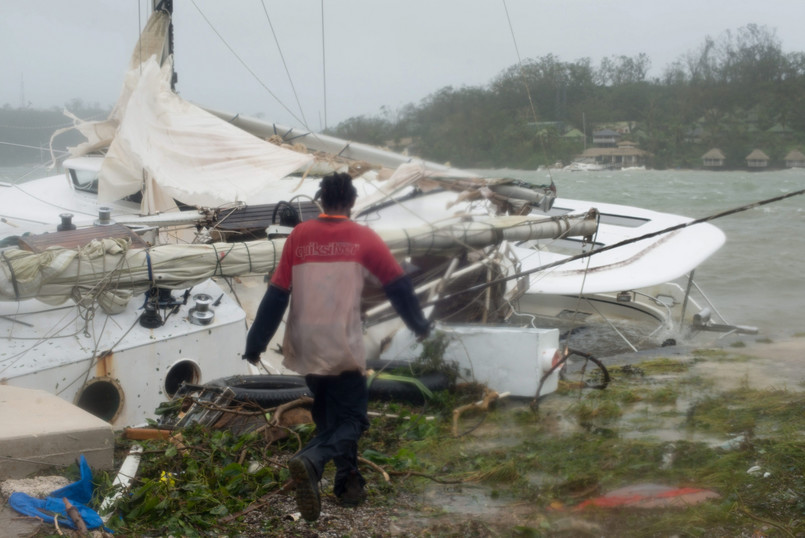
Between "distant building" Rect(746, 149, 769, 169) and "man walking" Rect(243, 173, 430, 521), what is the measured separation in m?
26.4

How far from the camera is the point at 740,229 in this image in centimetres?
2703

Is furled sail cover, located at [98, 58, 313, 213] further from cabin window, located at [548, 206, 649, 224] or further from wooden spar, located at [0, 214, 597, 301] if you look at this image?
cabin window, located at [548, 206, 649, 224]

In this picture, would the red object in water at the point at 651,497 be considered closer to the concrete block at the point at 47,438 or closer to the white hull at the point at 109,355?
the concrete block at the point at 47,438

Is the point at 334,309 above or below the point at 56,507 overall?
above

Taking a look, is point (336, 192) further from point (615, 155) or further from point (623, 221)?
point (623, 221)

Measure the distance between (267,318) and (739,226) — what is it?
27.1 metres

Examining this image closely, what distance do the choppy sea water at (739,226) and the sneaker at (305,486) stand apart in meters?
2.76

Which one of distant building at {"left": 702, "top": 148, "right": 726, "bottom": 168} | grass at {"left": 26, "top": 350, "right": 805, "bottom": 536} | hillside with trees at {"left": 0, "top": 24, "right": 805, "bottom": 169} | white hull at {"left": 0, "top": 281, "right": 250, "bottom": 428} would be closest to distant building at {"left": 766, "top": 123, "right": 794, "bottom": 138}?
distant building at {"left": 702, "top": 148, "right": 726, "bottom": 168}

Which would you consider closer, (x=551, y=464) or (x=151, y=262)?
Result: (x=551, y=464)

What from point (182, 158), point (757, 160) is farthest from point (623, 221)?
point (757, 160)

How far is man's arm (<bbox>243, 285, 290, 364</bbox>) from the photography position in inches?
141

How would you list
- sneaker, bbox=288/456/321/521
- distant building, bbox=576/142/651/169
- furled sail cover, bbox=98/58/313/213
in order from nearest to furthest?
sneaker, bbox=288/456/321/521 < distant building, bbox=576/142/651/169 < furled sail cover, bbox=98/58/313/213

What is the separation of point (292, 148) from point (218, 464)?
477 centimetres

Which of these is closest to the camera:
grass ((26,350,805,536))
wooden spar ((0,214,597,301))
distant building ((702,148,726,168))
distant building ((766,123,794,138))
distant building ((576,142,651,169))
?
grass ((26,350,805,536))
